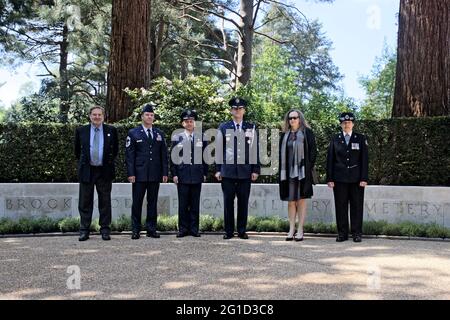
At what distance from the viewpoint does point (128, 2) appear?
12672 mm

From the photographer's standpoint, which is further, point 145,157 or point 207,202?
point 207,202

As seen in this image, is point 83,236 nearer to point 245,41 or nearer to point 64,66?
point 245,41

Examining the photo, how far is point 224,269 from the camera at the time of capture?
573 centimetres

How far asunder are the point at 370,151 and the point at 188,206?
3.77 metres

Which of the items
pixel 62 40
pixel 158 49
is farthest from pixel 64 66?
pixel 158 49

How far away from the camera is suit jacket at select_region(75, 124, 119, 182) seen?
7.95 meters

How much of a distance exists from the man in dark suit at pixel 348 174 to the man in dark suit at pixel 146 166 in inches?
98.8

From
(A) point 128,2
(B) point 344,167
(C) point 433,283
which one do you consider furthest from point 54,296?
(A) point 128,2

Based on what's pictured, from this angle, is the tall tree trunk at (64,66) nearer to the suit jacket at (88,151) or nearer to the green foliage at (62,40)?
the green foliage at (62,40)

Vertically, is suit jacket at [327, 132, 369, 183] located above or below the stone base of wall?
above

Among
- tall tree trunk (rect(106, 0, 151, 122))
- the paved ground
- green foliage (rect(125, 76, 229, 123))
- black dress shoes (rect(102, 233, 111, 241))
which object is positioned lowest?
the paved ground

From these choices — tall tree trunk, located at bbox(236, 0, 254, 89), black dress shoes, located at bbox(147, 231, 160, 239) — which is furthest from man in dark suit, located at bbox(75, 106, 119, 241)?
tall tree trunk, located at bbox(236, 0, 254, 89)

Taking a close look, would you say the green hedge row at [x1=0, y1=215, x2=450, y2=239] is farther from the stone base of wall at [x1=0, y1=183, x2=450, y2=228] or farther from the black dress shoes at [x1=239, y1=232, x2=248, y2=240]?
the black dress shoes at [x1=239, y1=232, x2=248, y2=240]

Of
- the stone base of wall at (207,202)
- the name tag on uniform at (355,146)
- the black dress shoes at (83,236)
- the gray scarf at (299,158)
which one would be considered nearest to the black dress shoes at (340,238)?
the gray scarf at (299,158)
